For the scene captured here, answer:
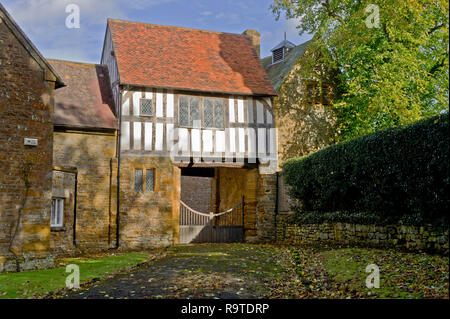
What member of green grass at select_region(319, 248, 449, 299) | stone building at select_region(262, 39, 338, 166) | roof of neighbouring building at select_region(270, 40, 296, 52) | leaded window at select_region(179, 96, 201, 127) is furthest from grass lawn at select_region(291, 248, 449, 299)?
roof of neighbouring building at select_region(270, 40, 296, 52)

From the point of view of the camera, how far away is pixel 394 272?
8.03 metres

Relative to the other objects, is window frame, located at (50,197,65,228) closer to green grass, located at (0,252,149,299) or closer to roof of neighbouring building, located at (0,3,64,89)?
green grass, located at (0,252,149,299)

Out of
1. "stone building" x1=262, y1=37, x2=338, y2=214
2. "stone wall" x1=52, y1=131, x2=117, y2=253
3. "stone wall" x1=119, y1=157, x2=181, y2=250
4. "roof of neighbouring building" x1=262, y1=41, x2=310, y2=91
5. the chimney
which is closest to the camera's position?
"stone wall" x1=52, y1=131, x2=117, y2=253

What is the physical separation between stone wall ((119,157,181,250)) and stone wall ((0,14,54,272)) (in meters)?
4.71

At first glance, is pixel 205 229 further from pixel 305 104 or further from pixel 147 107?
pixel 305 104

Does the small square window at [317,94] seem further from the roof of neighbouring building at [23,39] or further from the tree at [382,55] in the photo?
the roof of neighbouring building at [23,39]

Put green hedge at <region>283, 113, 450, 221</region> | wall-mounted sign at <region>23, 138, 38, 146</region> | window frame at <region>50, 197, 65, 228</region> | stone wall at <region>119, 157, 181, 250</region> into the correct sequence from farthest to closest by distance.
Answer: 1. stone wall at <region>119, 157, 181, 250</region>
2. window frame at <region>50, 197, 65, 228</region>
3. wall-mounted sign at <region>23, 138, 38, 146</region>
4. green hedge at <region>283, 113, 450, 221</region>

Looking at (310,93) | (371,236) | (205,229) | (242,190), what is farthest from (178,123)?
(371,236)

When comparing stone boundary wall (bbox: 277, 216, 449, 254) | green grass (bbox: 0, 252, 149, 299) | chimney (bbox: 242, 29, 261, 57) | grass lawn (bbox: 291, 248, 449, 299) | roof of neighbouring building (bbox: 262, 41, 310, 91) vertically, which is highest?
chimney (bbox: 242, 29, 261, 57)

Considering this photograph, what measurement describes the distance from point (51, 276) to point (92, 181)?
20.7 feet

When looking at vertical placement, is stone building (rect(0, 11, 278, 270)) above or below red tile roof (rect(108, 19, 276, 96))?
below

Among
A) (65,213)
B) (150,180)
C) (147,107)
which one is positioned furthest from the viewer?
(147,107)

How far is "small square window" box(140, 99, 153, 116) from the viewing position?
1692 centimetres
